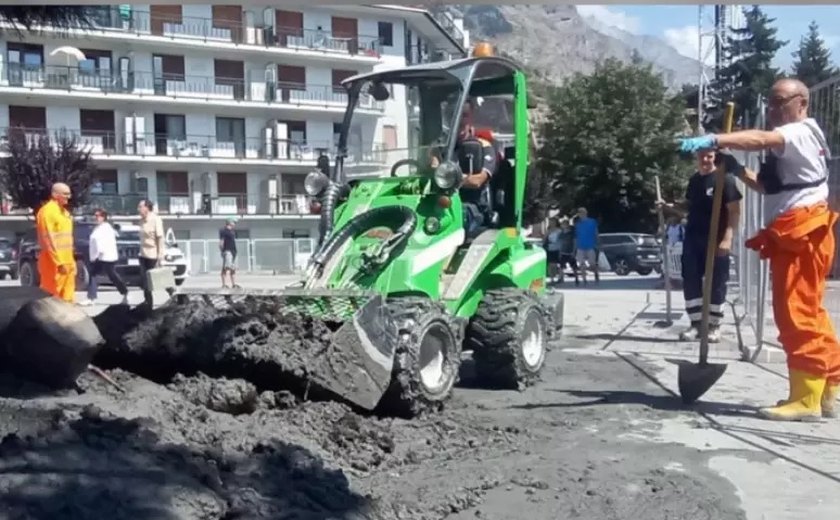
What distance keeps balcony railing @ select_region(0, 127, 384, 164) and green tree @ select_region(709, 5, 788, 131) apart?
24.5 m

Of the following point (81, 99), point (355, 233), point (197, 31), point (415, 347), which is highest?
point (197, 31)

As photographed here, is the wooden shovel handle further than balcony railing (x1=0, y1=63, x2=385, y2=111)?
No

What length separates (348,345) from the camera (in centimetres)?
624

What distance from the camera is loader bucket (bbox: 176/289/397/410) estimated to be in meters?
6.20

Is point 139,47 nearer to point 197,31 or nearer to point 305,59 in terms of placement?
point 197,31

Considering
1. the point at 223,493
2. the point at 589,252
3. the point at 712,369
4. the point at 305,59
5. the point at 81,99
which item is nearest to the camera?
the point at 223,493

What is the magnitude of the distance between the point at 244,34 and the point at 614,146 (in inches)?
898

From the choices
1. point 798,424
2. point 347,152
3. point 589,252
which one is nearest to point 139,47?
point 589,252

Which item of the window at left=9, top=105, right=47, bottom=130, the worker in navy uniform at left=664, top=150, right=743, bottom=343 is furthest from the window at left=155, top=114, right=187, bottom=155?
the worker in navy uniform at left=664, top=150, right=743, bottom=343

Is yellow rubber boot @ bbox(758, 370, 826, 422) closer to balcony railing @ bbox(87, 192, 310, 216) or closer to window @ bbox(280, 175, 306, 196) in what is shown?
balcony railing @ bbox(87, 192, 310, 216)

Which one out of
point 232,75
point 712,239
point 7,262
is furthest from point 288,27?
point 712,239

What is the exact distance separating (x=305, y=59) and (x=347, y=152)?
55.0 metres

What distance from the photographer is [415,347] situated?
6602mm

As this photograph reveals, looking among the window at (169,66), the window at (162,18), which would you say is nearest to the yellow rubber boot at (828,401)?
the window at (169,66)
